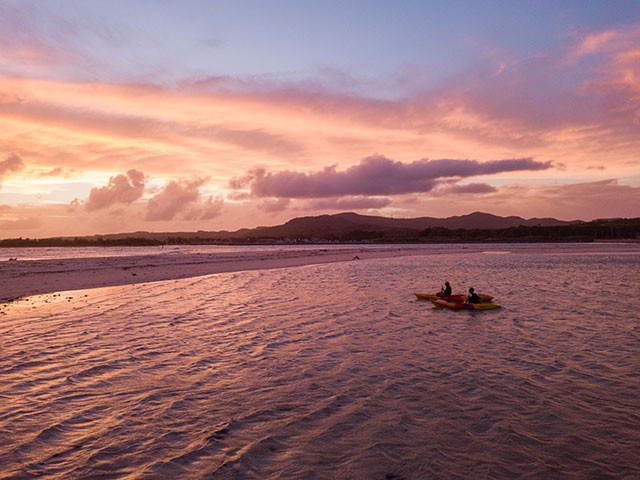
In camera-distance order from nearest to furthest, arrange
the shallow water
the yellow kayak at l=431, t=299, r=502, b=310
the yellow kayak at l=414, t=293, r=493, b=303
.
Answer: the shallow water
the yellow kayak at l=431, t=299, r=502, b=310
the yellow kayak at l=414, t=293, r=493, b=303

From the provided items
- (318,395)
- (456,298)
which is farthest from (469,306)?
(318,395)

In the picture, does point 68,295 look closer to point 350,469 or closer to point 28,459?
point 28,459

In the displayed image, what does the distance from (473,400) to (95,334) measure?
16.0 m

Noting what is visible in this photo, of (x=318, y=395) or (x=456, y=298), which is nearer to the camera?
(x=318, y=395)

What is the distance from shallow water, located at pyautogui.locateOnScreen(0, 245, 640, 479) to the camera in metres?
8.31

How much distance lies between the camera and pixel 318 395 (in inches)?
473

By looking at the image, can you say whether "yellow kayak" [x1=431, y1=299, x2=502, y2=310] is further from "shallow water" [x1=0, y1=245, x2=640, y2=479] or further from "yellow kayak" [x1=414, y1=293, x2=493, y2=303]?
"shallow water" [x1=0, y1=245, x2=640, y2=479]

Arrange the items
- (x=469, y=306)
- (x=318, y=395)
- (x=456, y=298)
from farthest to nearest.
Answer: (x=456, y=298) < (x=469, y=306) < (x=318, y=395)

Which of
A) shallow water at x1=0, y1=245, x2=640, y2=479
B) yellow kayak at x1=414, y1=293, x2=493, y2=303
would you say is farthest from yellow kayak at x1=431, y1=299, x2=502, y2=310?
shallow water at x1=0, y1=245, x2=640, y2=479

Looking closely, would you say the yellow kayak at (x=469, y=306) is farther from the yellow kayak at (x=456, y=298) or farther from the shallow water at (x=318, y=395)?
the shallow water at (x=318, y=395)

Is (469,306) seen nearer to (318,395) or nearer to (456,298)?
(456,298)

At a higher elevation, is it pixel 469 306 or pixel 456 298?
pixel 456 298

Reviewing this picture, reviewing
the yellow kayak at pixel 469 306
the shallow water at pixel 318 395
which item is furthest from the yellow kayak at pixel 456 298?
the shallow water at pixel 318 395

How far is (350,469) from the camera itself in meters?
8.02
